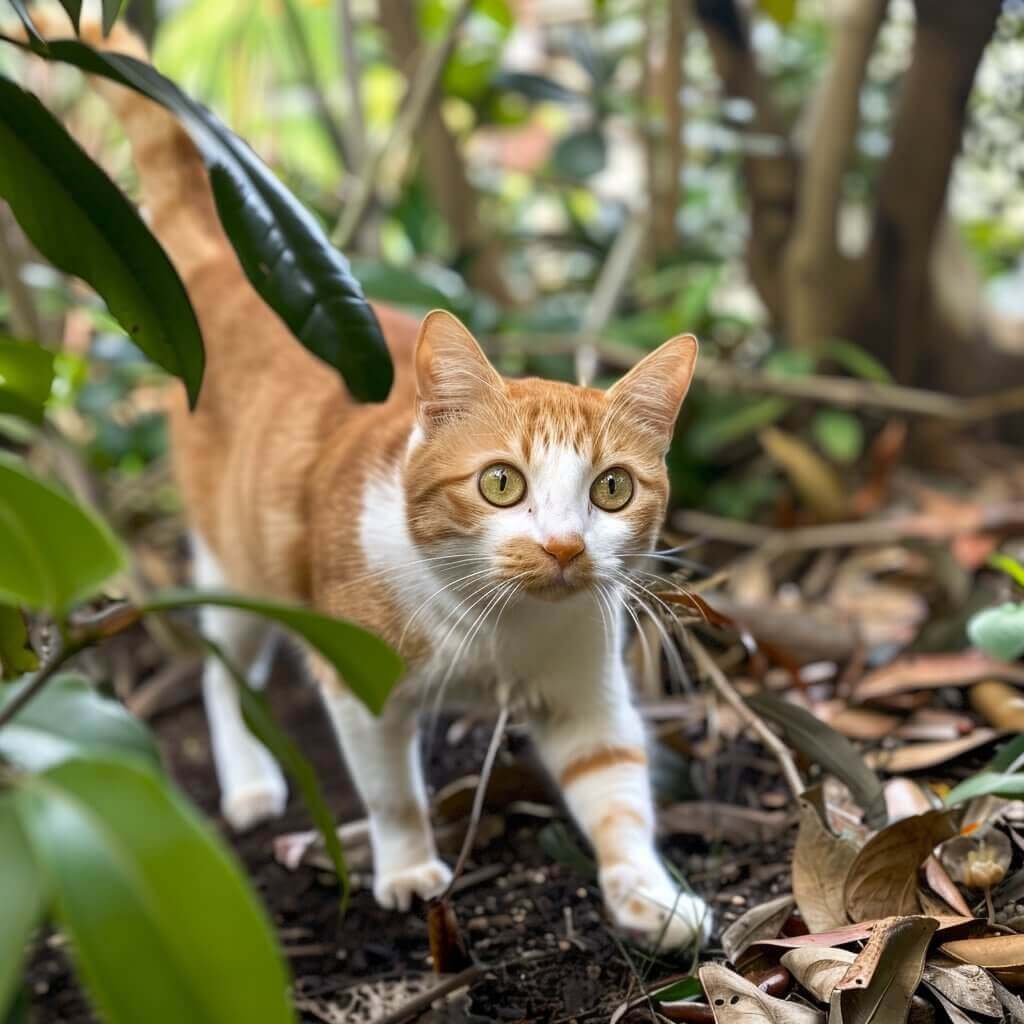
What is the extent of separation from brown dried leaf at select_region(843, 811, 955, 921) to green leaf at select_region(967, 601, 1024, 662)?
0.22 meters

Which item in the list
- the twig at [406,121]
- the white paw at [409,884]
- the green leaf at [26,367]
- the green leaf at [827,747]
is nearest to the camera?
the green leaf at [26,367]

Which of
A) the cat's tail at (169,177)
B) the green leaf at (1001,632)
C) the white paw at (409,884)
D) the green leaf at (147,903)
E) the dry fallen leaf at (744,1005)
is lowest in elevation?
the white paw at (409,884)

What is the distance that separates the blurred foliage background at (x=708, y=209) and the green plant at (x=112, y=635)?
1418 mm

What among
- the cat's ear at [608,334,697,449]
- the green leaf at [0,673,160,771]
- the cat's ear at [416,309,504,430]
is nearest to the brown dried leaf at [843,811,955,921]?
the cat's ear at [608,334,697,449]

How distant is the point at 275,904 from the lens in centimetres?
175

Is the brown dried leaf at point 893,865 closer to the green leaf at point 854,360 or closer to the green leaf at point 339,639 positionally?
the green leaf at point 339,639

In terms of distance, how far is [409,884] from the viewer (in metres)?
1.63

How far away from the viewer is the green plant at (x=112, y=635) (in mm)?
608

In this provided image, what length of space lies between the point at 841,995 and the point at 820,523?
1.93 meters

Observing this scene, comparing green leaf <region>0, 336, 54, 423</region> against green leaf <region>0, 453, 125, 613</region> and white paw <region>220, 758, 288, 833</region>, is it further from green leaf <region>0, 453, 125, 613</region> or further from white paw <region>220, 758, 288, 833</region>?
white paw <region>220, 758, 288, 833</region>

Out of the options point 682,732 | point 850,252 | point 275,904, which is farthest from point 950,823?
point 850,252

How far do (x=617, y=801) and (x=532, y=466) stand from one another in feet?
1.73

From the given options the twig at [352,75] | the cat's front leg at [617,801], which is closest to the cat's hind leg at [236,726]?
the cat's front leg at [617,801]

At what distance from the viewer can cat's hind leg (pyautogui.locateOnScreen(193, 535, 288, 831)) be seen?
212 cm
